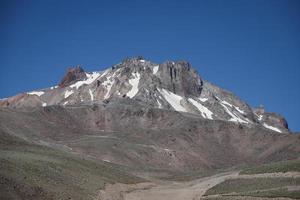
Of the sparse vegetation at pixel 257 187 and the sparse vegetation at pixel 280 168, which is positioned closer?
the sparse vegetation at pixel 257 187

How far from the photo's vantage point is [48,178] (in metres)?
45.9

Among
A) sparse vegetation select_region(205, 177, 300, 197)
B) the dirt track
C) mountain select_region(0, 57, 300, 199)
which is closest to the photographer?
sparse vegetation select_region(205, 177, 300, 197)

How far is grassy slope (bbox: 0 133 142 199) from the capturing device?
3862cm

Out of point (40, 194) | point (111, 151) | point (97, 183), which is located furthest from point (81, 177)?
point (111, 151)

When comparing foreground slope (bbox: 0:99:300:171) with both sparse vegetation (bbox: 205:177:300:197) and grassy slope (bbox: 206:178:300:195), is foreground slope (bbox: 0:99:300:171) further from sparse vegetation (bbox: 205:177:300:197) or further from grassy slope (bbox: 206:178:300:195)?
sparse vegetation (bbox: 205:177:300:197)

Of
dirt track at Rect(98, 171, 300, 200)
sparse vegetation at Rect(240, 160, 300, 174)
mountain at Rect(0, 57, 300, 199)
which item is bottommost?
dirt track at Rect(98, 171, 300, 200)

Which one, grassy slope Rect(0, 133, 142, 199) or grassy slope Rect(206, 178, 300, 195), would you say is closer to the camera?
grassy slope Rect(0, 133, 142, 199)

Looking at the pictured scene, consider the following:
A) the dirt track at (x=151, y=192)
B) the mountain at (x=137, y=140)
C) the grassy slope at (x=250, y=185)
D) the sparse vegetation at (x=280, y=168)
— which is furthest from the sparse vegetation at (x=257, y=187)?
the mountain at (x=137, y=140)

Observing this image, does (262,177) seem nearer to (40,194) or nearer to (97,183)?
(97,183)

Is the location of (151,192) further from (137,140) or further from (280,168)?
(137,140)

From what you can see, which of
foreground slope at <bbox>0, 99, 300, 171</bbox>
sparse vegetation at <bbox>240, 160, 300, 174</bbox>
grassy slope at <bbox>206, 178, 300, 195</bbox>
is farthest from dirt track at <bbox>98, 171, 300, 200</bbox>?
foreground slope at <bbox>0, 99, 300, 171</bbox>

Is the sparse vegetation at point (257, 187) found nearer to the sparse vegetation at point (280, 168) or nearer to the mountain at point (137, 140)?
the sparse vegetation at point (280, 168)

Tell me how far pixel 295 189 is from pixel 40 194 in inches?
894

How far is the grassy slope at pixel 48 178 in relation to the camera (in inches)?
1521
